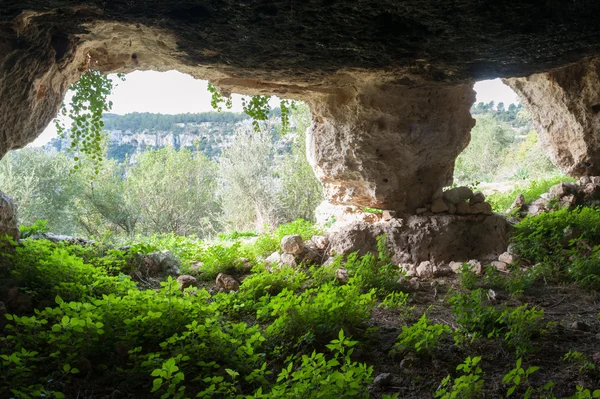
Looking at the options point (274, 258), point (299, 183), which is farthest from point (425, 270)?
point (299, 183)

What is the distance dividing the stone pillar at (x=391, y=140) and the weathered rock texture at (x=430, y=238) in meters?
0.43

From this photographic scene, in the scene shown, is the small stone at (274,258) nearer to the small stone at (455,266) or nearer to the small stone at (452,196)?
the small stone at (455,266)

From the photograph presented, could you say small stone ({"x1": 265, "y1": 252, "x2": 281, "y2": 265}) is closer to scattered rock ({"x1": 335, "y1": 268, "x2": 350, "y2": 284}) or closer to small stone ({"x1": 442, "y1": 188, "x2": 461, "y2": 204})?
scattered rock ({"x1": 335, "y1": 268, "x2": 350, "y2": 284})

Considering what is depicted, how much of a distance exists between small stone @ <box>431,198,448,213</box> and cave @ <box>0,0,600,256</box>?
0.56 ft

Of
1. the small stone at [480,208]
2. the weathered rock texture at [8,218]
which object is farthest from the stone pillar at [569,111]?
the weathered rock texture at [8,218]

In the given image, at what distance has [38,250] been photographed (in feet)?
14.9

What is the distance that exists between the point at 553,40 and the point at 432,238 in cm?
327

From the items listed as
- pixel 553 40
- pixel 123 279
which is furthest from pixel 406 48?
pixel 123 279

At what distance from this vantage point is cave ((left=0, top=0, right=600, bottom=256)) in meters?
3.34

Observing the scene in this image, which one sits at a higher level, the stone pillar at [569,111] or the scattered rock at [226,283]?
the stone pillar at [569,111]

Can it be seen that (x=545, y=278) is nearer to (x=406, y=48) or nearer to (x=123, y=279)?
(x=406, y=48)

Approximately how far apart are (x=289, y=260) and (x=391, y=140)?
2.29 metres

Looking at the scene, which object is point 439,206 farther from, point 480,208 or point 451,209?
point 480,208

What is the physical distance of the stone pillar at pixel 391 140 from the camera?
6438mm
